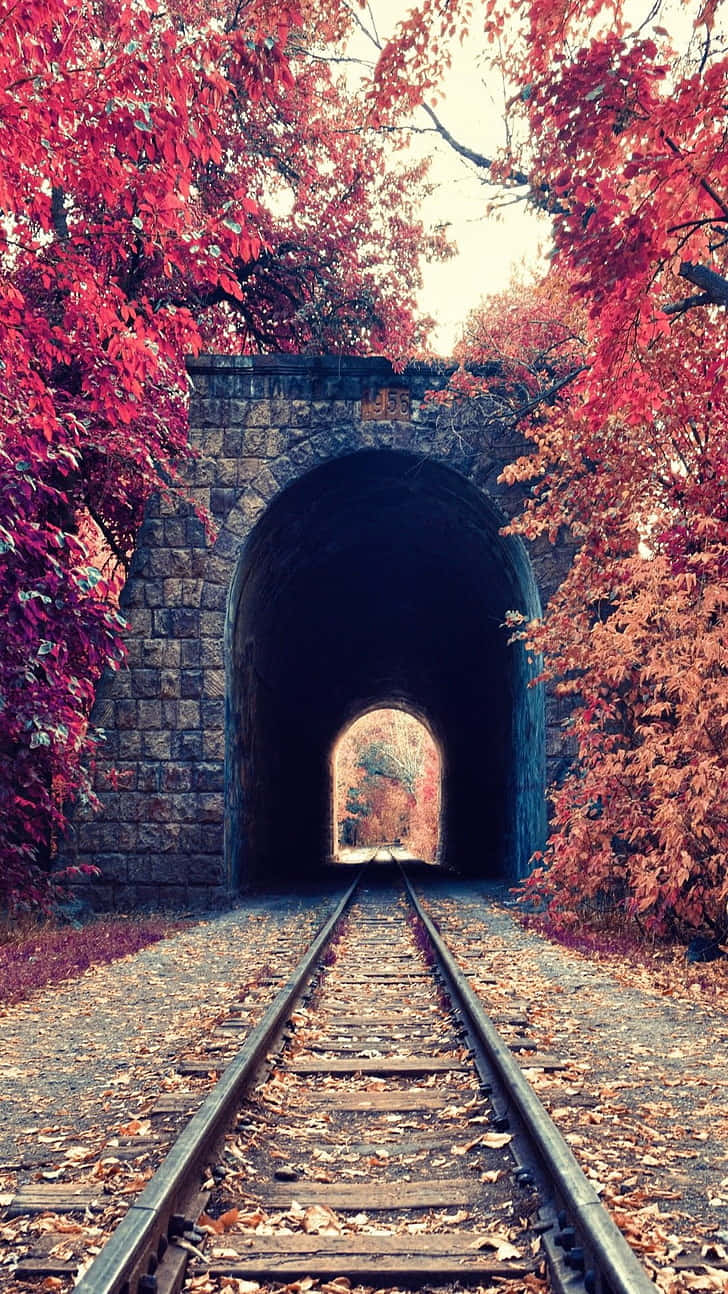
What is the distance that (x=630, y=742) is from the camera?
10086 millimetres

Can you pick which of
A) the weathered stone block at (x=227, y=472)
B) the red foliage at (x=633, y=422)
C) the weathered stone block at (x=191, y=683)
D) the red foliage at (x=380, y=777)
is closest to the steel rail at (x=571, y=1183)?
the red foliage at (x=633, y=422)

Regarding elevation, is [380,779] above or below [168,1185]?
below

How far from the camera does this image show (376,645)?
80.8ft

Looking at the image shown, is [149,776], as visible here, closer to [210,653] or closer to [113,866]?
[113,866]

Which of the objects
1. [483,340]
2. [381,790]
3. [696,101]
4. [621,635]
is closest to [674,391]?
[621,635]

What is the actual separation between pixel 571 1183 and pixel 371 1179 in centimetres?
92

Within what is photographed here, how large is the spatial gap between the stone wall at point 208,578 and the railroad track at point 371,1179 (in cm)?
637

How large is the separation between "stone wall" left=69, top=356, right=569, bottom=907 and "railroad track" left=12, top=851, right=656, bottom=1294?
20.9ft

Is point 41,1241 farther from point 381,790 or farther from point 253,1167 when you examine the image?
point 381,790

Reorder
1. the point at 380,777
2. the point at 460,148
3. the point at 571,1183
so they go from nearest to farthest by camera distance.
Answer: the point at 571,1183, the point at 460,148, the point at 380,777

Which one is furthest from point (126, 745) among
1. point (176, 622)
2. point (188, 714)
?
point (176, 622)

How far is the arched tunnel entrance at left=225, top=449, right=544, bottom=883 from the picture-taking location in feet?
44.5

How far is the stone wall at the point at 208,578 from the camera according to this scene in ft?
39.9

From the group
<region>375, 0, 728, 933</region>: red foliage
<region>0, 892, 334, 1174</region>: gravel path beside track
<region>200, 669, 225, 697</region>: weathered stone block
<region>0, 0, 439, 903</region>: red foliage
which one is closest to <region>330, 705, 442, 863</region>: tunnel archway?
<region>0, 0, 439, 903</region>: red foliage
